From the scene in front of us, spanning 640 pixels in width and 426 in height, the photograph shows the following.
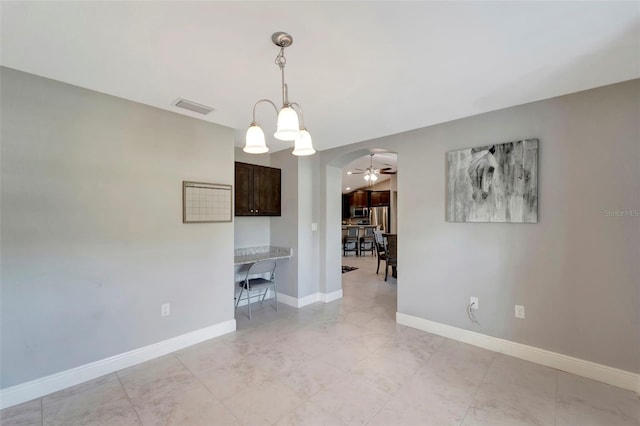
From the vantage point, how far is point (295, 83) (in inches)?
86.0

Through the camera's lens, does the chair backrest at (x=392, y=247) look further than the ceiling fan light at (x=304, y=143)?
Yes

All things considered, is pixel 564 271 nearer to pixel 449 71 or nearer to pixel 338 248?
pixel 449 71

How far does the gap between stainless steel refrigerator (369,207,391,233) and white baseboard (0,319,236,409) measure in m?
8.86

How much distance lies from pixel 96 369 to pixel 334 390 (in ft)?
6.64

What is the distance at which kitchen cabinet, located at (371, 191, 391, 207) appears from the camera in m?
11.2

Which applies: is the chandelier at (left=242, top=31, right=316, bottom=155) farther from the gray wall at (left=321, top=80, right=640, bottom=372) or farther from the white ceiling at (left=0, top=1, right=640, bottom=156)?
the gray wall at (left=321, top=80, right=640, bottom=372)

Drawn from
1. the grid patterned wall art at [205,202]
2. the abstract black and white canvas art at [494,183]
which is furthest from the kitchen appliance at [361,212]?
the grid patterned wall art at [205,202]

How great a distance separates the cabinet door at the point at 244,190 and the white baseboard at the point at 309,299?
1.46m

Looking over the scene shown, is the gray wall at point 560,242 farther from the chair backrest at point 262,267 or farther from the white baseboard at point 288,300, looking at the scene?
the chair backrest at point 262,267

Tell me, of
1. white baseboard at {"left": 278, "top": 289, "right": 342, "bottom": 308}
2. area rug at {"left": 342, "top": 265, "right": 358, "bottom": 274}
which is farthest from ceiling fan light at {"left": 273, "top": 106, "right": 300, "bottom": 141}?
area rug at {"left": 342, "top": 265, "right": 358, "bottom": 274}

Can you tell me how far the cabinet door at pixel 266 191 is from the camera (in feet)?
13.6

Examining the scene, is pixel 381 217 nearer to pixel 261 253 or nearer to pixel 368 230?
pixel 368 230

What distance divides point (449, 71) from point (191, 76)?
1.97 m

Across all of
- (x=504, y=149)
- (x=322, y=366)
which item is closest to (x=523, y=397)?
(x=322, y=366)
